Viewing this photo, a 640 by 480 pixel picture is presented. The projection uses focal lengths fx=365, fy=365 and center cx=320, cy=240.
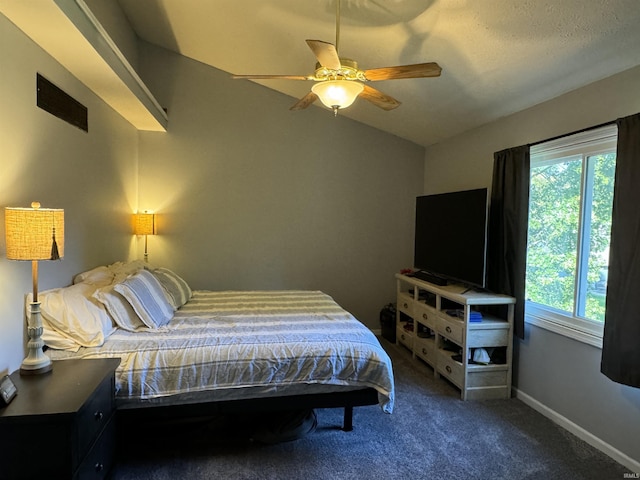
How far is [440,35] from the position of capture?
2.39m

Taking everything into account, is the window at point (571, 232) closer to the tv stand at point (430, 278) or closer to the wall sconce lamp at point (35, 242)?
the tv stand at point (430, 278)

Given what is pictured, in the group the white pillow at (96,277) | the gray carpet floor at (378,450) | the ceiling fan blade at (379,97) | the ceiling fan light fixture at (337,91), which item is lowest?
the gray carpet floor at (378,450)

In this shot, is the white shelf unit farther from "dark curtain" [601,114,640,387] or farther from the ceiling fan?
the ceiling fan

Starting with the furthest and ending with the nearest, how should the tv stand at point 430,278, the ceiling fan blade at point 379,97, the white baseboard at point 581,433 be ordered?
1. the tv stand at point 430,278
2. the ceiling fan blade at point 379,97
3. the white baseboard at point 581,433

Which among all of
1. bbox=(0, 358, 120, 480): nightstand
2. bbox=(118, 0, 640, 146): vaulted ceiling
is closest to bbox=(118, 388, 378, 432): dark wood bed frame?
bbox=(0, 358, 120, 480): nightstand

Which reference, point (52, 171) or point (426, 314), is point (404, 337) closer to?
point (426, 314)

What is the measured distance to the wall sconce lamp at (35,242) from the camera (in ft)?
5.30

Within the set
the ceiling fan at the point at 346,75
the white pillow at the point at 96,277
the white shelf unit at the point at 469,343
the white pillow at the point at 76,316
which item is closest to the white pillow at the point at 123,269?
the white pillow at the point at 96,277

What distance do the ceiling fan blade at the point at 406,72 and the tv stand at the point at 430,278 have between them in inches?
81.2

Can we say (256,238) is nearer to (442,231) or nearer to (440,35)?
(442,231)

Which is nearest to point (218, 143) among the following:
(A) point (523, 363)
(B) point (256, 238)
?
(B) point (256, 238)

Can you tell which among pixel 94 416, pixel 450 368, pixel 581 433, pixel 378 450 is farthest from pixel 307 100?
pixel 581 433

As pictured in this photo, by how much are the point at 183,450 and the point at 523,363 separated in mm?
2586

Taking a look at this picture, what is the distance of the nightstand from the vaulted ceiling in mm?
2596
